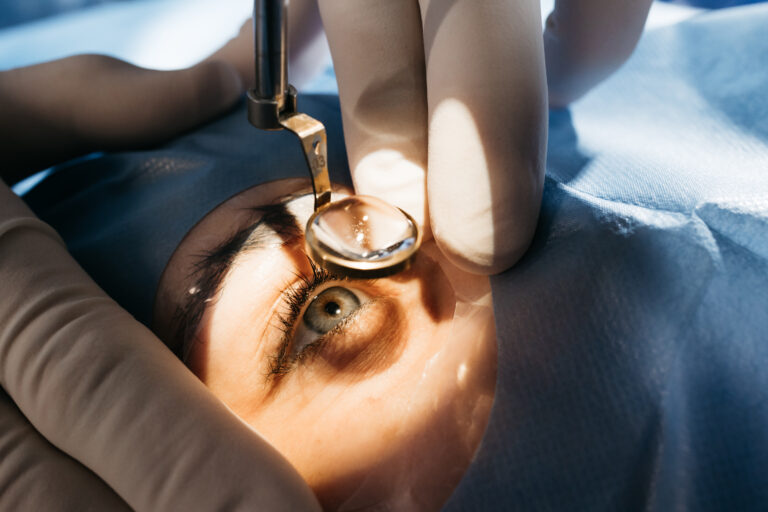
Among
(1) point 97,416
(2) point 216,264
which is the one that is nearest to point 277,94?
(2) point 216,264

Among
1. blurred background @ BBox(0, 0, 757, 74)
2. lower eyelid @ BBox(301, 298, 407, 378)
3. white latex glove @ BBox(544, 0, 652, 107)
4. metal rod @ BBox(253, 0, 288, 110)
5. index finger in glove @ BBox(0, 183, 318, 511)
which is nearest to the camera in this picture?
metal rod @ BBox(253, 0, 288, 110)

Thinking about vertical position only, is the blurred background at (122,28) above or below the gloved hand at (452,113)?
below

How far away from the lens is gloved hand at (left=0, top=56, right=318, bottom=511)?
A: 1.77 ft

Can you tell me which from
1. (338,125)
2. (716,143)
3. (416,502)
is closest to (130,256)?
(338,125)

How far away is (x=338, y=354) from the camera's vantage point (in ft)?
2.18

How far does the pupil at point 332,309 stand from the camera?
2.28 ft

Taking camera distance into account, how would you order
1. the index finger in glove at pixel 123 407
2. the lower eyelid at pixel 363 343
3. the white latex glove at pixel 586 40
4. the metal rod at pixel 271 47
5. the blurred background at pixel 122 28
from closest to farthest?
the metal rod at pixel 271 47, the index finger in glove at pixel 123 407, the lower eyelid at pixel 363 343, the white latex glove at pixel 586 40, the blurred background at pixel 122 28

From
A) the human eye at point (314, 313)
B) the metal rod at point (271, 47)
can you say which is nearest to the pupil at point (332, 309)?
the human eye at point (314, 313)

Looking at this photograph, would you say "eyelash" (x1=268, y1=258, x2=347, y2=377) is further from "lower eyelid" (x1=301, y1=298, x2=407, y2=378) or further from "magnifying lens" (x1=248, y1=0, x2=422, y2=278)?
"magnifying lens" (x1=248, y1=0, x2=422, y2=278)

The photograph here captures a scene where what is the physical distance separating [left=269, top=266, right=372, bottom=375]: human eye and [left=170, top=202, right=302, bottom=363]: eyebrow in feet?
0.21

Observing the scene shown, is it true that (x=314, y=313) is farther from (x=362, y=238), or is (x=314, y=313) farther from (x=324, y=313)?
(x=362, y=238)

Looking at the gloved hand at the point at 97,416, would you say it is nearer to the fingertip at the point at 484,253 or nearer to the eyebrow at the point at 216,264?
the eyebrow at the point at 216,264

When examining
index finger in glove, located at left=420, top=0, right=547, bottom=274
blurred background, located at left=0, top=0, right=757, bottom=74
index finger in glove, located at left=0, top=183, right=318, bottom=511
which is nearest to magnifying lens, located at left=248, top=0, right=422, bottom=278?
index finger in glove, located at left=420, top=0, right=547, bottom=274

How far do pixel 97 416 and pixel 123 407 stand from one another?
0.03 meters
